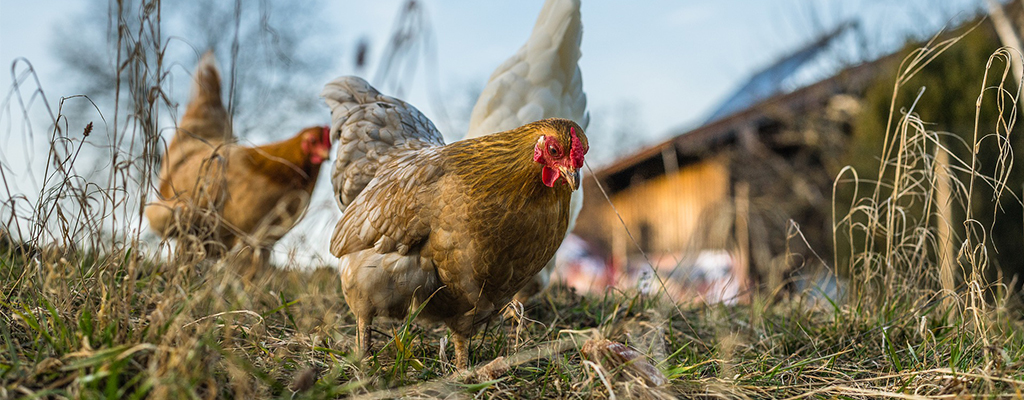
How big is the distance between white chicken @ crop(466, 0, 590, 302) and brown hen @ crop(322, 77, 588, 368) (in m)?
1.17

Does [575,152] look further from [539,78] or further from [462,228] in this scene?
[539,78]

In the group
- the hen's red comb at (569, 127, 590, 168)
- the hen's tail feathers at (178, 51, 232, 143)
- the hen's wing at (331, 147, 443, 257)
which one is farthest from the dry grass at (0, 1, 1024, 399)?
the hen's tail feathers at (178, 51, 232, 143)

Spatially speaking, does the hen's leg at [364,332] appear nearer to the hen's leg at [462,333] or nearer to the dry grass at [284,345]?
the dry grass at [284,345]

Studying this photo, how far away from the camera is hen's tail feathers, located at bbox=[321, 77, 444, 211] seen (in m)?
2.82

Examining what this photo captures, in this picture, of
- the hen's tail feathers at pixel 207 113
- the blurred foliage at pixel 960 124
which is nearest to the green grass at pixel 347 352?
the blurred foliage at pixel 960 124

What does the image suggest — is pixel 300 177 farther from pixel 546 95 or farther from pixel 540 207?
pixel 540 207

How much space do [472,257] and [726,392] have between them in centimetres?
89

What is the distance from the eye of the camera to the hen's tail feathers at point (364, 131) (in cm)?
282

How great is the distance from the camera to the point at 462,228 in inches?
80.1

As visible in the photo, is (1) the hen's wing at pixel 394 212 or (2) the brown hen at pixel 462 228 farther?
(1) the hen's wing at pixel 394 212

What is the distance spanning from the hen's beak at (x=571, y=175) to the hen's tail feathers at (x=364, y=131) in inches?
41.2

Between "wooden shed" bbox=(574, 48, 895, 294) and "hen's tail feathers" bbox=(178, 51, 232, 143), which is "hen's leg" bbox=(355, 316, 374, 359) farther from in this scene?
"wooden shed" bbox=(574, 48, 895, 294)

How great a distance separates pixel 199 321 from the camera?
1.65 metres

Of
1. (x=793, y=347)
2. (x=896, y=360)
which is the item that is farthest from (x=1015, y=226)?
(x=896, y=360)
